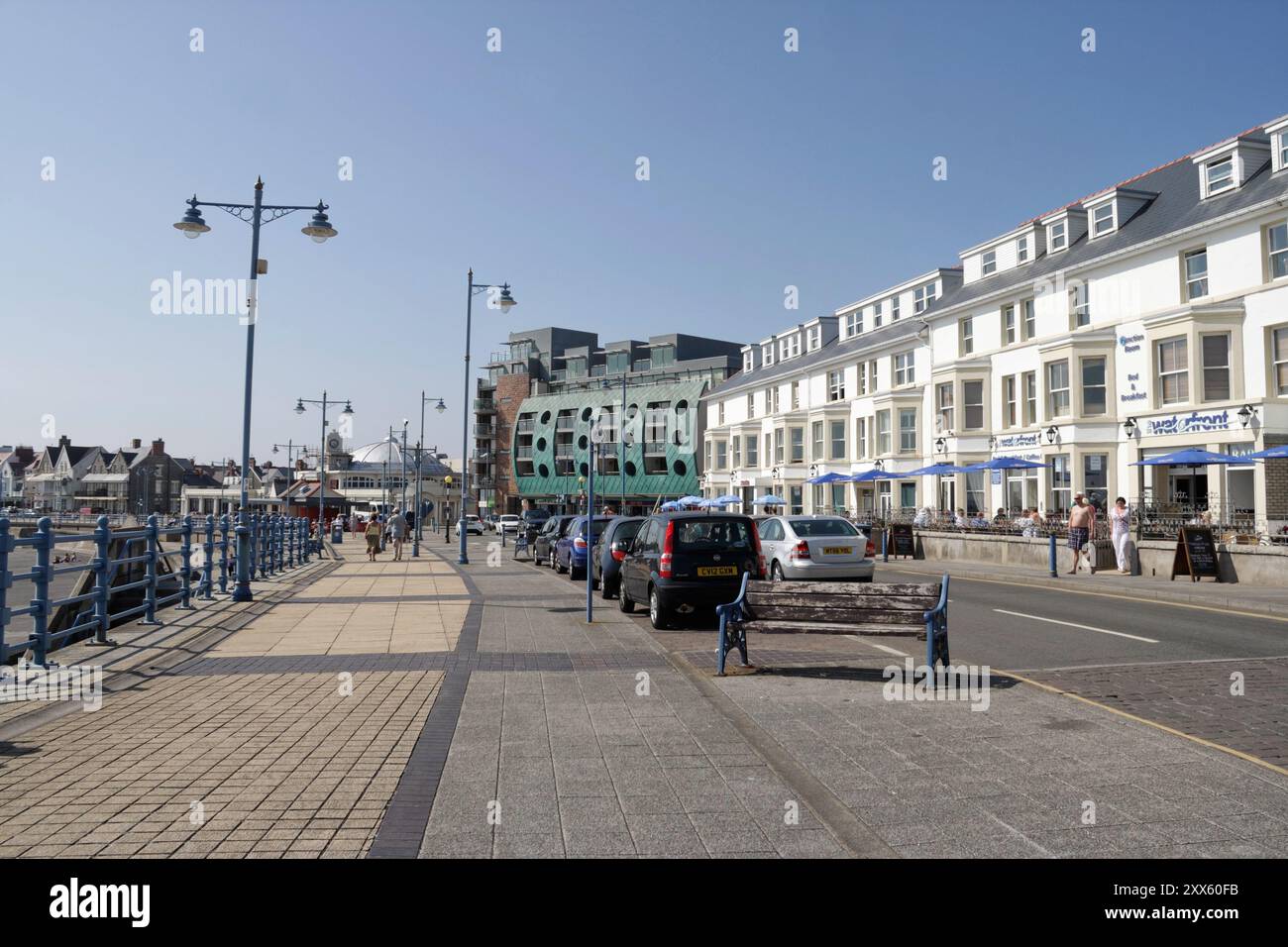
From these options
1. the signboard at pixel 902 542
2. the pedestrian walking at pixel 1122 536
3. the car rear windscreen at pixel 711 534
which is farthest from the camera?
the signboard at pixel 902 542

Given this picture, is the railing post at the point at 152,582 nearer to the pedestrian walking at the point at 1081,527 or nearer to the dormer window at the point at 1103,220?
the pedestrian walking at the point at 1081,527

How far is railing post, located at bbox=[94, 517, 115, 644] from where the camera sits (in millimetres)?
9922

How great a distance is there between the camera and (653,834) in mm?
4348

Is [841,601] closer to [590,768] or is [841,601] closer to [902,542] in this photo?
[590,768]

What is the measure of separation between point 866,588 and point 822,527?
33.1 ft

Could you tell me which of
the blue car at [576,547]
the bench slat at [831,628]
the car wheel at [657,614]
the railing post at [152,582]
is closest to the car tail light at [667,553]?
the car wheel at [657,614]

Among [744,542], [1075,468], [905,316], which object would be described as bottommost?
[744,542]

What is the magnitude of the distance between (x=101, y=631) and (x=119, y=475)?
13581 centimetres

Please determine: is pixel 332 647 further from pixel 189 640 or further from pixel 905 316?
pixel 905 316

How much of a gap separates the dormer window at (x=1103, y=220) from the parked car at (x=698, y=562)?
85.5ft

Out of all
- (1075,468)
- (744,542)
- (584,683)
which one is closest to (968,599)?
(744,542)

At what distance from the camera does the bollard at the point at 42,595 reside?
8633 mm

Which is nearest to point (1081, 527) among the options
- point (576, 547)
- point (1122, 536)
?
point (1122, 536)
